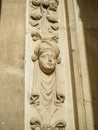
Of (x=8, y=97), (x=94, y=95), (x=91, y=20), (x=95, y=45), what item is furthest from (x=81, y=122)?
(x=91, y=20)

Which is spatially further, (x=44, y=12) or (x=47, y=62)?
(x=44, y=12)

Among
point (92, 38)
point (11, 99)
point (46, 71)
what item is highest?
point (92, 38)

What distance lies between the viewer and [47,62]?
1.51 m

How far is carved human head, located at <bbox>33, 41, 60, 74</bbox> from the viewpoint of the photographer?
1.51 meters

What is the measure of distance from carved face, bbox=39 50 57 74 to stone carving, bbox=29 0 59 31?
25 centimetres

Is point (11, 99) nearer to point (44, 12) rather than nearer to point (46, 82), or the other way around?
point (46, 82)

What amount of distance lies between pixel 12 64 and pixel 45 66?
0.19 meters

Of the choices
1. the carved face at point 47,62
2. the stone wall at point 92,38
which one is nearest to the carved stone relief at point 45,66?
the carved face at point 47,62

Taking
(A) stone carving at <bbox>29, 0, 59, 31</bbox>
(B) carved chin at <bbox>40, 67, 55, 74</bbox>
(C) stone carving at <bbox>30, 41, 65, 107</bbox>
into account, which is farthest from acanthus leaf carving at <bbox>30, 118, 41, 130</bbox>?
(A) stone carving at <bbox>29, 0, 59, 31</bbox>

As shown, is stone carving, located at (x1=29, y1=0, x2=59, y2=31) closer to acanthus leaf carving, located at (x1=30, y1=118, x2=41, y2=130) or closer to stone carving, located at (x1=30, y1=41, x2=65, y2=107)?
stone carving, located at (x1=30, y1=41, x2=65, y2=107)

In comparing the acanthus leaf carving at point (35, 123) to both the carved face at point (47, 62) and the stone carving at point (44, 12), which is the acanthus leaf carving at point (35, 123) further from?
the stone carving at point (44, 12)

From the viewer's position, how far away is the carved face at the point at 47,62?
4.94ft

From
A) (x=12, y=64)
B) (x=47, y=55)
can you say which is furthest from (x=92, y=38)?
(x=12, y=64)

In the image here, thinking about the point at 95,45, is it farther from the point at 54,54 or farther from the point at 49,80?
the point at 49,80
